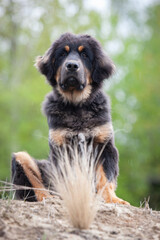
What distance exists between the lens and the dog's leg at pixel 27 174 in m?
6.04

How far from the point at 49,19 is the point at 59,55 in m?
12.0

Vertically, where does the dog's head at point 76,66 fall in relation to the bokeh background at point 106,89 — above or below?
below

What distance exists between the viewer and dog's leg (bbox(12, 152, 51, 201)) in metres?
6.04

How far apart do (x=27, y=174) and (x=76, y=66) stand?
1.78 meters

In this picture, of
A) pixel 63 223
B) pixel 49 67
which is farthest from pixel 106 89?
pixel 63 223

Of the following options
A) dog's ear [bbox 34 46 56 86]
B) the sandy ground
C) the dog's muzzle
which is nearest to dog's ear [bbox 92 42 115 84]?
the dog's muzzle

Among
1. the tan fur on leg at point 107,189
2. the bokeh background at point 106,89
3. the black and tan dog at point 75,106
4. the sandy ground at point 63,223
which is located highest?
the bokeh background at point 106,89

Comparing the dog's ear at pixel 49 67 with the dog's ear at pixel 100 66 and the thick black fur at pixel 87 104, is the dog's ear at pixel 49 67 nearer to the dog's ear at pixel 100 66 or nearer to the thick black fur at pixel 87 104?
the thick black fur at pixel 87 104

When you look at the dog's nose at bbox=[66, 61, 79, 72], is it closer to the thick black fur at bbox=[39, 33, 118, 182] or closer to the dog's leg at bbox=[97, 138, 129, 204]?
the thick black fur at bbox=[39, 33, 118, 182]

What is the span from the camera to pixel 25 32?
60.1 feet

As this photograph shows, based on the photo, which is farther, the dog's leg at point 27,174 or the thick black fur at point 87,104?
the dog's leg at point 27,174

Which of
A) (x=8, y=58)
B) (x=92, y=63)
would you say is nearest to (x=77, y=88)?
(x=92, y=63)

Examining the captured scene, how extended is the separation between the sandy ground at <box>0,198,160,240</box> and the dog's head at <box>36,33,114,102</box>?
6.04 feet

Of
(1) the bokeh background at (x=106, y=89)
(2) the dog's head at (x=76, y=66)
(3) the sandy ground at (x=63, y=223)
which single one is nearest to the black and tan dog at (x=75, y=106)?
(2) the dog's head at (x=76, y=66)
